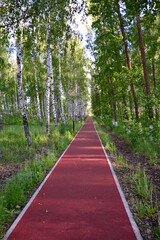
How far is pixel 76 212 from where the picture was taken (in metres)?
3.83

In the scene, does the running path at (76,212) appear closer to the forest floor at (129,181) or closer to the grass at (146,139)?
the forest floor at (129,181)

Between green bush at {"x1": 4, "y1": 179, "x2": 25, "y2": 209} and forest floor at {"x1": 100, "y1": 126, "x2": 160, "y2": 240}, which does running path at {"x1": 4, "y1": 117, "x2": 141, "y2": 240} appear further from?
green bush at {"x1": 4, "y1": 179, "x2": 25, "y2": 209}

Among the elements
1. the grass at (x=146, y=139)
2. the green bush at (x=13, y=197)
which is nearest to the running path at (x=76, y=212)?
the green bush at (x=13, y=197)

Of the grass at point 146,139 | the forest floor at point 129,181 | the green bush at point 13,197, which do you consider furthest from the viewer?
the grass at point 146,139

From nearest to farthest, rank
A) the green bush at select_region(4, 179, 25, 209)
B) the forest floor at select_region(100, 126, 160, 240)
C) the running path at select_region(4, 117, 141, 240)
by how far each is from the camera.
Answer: the running path at select_region(4, 117, 141, 240), the forest floor at select_region(100, 126, 160, 240), the green bush at select_region(4, 179, 25, 209)

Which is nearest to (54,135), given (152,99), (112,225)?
(152,99)

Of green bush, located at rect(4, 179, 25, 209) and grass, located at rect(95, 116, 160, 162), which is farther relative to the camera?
grass, located at rect(95, 116, 160, 162)

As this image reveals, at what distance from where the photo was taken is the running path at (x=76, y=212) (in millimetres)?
3145

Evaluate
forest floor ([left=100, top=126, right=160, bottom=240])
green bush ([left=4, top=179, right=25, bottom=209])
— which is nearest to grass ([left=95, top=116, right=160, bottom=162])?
forest floor ([left=100, top=126, right=160, bottom=240])

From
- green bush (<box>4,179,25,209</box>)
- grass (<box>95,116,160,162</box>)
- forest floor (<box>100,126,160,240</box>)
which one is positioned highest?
grass (<box>95,116,160,162</box>)

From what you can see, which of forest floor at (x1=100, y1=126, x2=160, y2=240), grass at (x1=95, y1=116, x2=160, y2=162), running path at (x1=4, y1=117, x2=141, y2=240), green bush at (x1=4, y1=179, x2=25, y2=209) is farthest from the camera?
grass at (x1=95, y1=116, x2=160, y2=162)

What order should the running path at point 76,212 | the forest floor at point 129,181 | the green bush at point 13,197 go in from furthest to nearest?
the green bush at point 13,197 < the forest floor at point 129,181 < the running path at point 76,212

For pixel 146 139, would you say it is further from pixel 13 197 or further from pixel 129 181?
pixel 13 197

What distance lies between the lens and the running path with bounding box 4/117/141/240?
3.14 m
